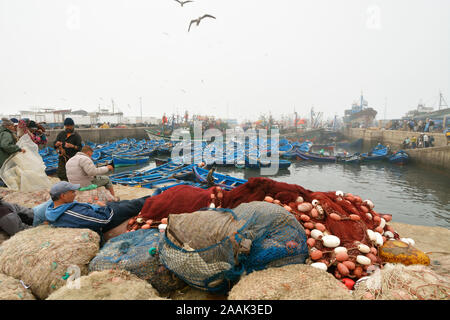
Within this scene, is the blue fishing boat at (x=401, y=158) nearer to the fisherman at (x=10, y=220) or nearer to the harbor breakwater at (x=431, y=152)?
the harbor breakwater at (x=431, y=152)

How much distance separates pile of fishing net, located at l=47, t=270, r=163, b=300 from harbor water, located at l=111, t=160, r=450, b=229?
38.5ft

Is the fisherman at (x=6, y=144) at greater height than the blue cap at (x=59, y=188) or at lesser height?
greater

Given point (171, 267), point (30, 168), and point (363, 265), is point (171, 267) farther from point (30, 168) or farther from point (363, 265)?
point (30, 168)

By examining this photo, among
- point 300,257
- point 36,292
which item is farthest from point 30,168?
point 300,257

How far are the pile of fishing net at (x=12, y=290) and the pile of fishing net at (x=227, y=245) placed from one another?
116cm

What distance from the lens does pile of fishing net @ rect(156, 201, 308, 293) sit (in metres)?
1.99

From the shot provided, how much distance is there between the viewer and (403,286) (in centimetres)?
179

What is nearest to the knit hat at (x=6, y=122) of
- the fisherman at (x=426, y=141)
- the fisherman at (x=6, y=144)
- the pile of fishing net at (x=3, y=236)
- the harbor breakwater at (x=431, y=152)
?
the fisherman at (x=6, y=144)

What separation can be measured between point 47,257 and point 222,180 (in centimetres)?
899

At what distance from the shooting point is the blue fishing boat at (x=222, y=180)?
9992mm

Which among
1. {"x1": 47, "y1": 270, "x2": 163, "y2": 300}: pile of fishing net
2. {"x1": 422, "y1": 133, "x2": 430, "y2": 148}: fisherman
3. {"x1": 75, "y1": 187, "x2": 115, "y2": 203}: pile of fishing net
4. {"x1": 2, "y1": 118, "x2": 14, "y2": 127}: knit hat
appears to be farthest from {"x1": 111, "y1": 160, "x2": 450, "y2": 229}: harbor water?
{"x1": 2, "y1": 118, "x2": 14, "y2": 127}: knit hat

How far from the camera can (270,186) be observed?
3742 mm

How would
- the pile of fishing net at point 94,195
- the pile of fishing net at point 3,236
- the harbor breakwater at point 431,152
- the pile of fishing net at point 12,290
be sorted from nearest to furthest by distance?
the pile of fishing net at point 12,290 < the pile of fishing net at point 3,236 < the pile of fishing net at point 94,195 < the harbor breakwater at point 431,152

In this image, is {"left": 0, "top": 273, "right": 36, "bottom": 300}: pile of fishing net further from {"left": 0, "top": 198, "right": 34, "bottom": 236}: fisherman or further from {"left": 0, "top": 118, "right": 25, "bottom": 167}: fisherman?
{"left": 0, "top": 118, "right": 25, "bottom": 167}: fisherman
